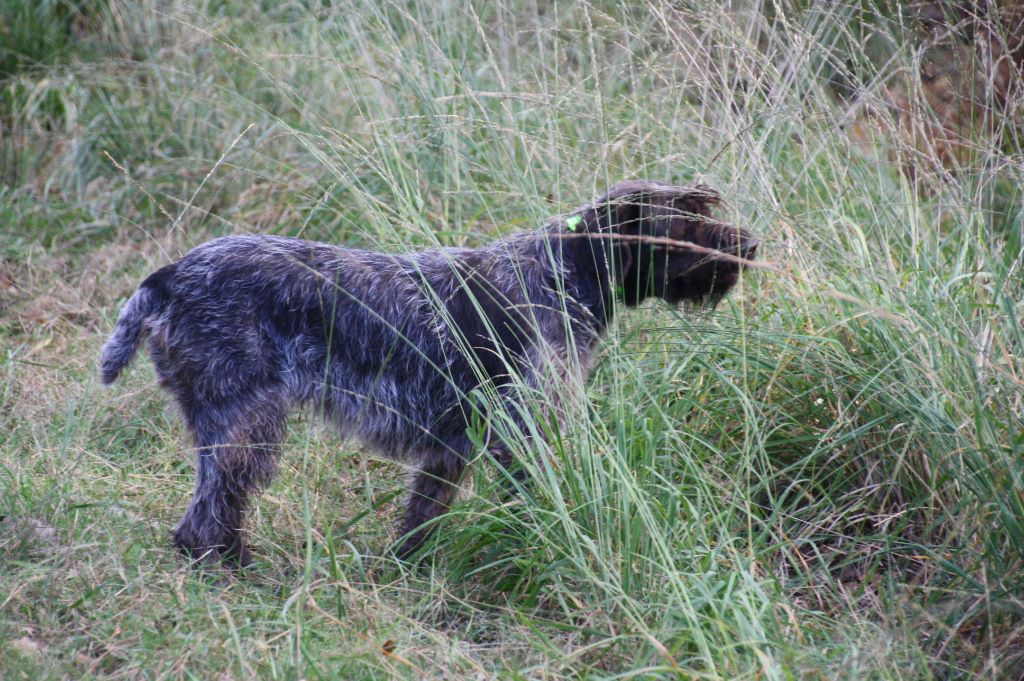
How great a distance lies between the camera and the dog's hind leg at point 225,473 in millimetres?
4020

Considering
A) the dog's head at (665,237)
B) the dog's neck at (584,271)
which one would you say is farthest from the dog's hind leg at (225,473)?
the dog's head at (665,237)

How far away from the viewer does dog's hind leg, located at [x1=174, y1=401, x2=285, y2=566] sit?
13.2 ft

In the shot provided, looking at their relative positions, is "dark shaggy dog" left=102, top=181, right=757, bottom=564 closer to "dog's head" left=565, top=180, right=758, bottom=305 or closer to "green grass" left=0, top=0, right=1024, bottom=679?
"dog's head" left=565, top=180, right=758, bottom=305

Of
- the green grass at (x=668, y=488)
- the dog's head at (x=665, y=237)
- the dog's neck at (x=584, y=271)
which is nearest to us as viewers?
the green grass at (x=668, y=488)

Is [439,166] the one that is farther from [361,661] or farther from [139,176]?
[361,661]

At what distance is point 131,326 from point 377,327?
896 mm

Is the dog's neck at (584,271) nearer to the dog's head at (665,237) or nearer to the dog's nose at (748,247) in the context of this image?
the dog's head at (665,237)

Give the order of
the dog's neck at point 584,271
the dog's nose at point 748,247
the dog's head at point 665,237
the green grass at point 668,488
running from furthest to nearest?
the dog's neck at point 584,271 < the dog's head at point 665,237 < the dog's nose at point 748,247 < the green grass at point 668,488

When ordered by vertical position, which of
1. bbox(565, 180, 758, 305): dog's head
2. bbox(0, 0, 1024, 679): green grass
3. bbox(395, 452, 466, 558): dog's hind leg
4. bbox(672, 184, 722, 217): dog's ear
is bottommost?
bbox(395, 452, 466, 558): dog's hind leg

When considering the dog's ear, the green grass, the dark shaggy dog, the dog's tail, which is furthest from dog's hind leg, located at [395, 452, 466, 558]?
the dog's ear

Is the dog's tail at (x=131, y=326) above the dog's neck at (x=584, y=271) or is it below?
below

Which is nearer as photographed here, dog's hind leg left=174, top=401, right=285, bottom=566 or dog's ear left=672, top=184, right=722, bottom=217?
dog's hind leg left=174, top=401, right=285, bottom=566

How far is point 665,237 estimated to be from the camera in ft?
13.6

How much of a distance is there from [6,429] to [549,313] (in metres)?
2.60
